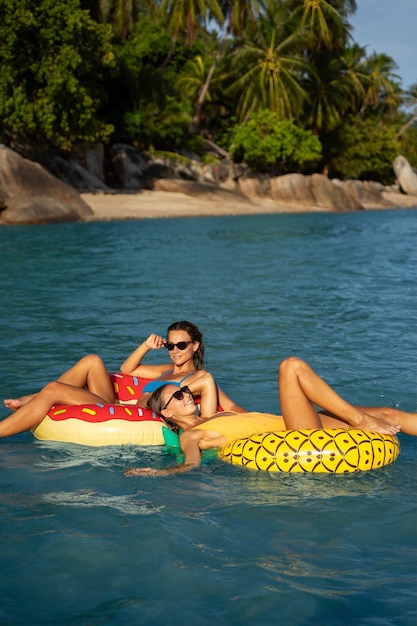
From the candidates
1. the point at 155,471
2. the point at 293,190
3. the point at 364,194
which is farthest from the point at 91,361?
the point at 364,194

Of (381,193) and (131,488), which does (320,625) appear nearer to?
(131,488)

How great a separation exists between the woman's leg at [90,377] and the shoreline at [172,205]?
2404 cm

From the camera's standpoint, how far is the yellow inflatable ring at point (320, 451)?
17.0 ft

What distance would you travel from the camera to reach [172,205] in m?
35.9

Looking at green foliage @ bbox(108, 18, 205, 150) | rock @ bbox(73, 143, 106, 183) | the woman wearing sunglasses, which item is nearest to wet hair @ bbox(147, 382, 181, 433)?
the woman wearing sunglasses

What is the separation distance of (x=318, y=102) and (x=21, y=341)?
43536 millimetres

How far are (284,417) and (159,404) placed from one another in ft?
3.18

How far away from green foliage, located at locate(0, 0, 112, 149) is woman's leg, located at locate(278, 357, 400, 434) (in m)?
26.2

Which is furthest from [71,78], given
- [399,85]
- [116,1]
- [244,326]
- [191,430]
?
[399,85]

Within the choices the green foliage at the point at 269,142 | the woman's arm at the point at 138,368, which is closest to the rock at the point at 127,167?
the green foliage at the point at 269,142

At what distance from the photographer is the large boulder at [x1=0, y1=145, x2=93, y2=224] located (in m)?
27.0

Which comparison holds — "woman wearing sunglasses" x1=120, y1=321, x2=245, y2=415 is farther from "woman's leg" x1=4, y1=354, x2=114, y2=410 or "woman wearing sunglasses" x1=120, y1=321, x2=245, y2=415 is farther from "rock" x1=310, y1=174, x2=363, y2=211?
"rock" x1=310, y1=174, x2=363, y2=211

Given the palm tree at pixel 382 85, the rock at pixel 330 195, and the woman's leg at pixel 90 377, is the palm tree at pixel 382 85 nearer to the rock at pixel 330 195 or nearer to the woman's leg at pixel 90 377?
the rock at pixel 330 195

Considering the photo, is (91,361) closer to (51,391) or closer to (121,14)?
(51,391)
